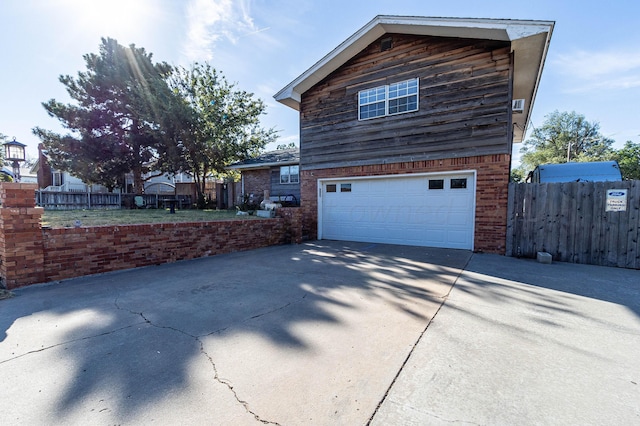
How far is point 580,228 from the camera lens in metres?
6.14

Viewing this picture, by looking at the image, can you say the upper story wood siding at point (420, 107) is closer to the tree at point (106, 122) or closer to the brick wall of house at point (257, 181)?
the brick wall of house at point (257, 181)

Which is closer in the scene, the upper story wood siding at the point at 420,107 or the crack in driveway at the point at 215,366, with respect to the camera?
the crack in driveway at the point at 215,366

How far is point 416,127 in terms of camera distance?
8.04 m

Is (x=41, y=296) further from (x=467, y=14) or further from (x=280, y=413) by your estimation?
(x=467, y=14)

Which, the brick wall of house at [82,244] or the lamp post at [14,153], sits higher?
the lamp post at [14,153]

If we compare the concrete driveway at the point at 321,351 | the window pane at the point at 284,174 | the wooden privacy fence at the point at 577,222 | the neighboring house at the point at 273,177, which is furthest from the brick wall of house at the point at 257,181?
the wooden privacy fence at the point at 577,222

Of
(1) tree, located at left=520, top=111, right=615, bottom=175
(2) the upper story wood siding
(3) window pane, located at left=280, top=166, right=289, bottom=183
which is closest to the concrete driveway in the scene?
(2) the upper story wood siding

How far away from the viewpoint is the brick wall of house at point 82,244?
4184 mm

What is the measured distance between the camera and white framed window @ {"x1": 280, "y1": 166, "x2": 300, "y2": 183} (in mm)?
15723

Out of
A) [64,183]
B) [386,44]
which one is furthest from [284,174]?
[64,183]

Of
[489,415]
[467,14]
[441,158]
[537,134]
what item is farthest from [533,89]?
[537,134]

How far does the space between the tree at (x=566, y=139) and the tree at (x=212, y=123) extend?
3629 centimetres

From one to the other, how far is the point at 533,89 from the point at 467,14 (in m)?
4.01

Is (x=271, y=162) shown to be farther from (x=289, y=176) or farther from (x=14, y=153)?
(x=14, y=153)
